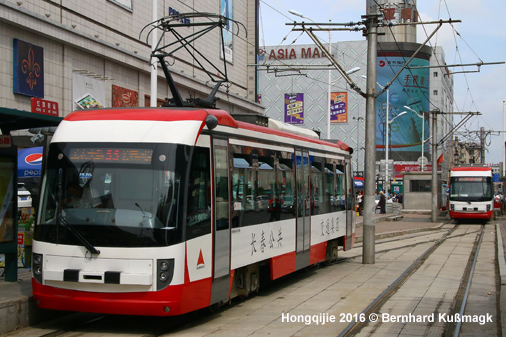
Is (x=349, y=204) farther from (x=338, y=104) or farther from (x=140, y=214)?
(x=338, y=104)

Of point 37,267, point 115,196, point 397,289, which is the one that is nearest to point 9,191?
point 37,267

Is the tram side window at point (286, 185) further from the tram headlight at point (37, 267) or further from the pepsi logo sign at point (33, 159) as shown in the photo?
the pepsi logo sign at point (33, 159)

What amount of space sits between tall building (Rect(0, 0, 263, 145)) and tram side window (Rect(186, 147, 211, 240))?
6.07 meters

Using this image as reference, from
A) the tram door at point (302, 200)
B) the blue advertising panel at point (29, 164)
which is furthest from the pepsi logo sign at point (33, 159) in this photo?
the tram door at point (302, 200)

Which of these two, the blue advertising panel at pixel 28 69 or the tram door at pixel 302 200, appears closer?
the tram door at pixel 302 200

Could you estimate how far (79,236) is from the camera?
784 centimetres

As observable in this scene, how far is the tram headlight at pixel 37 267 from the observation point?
26.5 feet

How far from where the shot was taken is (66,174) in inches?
323

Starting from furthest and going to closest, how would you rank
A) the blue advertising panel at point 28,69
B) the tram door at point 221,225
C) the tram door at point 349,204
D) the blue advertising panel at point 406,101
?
the blue advertising panel at point 406,101 < the blue advertising panel at point 28,69 < the tram door at point 349,204 < the tram door at point 221,225

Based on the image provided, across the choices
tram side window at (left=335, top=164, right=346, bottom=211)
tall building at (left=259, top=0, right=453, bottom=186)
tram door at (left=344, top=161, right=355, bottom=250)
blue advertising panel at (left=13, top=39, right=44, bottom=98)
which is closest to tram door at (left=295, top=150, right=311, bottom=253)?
tram side window at (left=335, top=164, right=346, bottom=211)

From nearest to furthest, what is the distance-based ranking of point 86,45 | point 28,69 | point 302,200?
point 302,200
point 28,69
point 86,45

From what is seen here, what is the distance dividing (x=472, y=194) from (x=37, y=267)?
34.3 meters

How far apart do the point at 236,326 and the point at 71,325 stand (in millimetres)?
2183

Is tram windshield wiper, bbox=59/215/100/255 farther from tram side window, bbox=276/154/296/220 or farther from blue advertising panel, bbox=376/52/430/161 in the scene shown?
blue advertising panel, bbox=376/52/430/161
